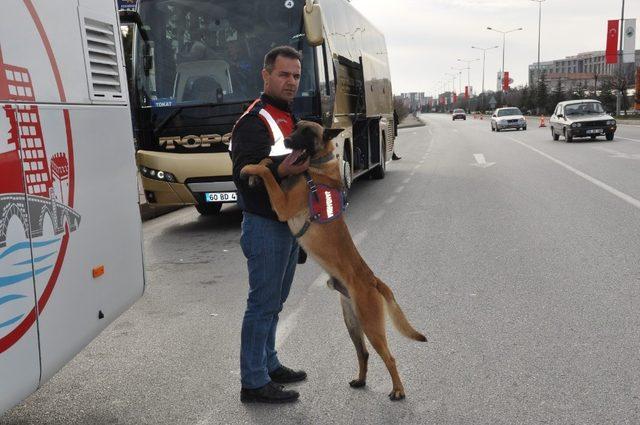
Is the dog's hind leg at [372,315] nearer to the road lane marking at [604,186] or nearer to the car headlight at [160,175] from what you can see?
the car headlight at [160,175]

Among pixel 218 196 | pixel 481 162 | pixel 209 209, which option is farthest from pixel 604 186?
pixel 218 196

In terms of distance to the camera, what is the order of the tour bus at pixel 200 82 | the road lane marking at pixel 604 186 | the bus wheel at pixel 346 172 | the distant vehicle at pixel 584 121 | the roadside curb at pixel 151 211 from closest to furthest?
the tour bus at pixel 200 82
the road lane marking at pixel 604 186
the bus wheel at pixel 346 172
the roadside curb at pixel 151 211
the distant vehicle at pixel 584 121

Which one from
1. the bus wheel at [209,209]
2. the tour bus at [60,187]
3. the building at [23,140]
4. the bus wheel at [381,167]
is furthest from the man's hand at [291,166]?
the bus wheel at [381,167]

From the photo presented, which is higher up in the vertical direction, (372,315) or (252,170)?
(252,170)

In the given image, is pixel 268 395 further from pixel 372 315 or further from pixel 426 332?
pixel 426 332

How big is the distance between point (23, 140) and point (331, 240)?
1535mm

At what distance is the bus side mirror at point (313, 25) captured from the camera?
7.93 meters

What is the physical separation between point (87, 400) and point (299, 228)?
162 cm

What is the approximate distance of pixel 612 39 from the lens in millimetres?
55094

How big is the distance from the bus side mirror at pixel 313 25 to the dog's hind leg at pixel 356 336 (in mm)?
4944

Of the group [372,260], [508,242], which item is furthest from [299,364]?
[508,242]

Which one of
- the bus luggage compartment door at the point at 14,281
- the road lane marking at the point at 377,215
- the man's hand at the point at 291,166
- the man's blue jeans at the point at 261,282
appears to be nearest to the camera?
the bus luggage compartment door at the point at 14,281

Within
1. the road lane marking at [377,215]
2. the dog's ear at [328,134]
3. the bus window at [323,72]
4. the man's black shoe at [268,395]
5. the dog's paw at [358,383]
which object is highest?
the bus window at [323,72]

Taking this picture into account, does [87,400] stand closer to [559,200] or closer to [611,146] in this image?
[559,200]
